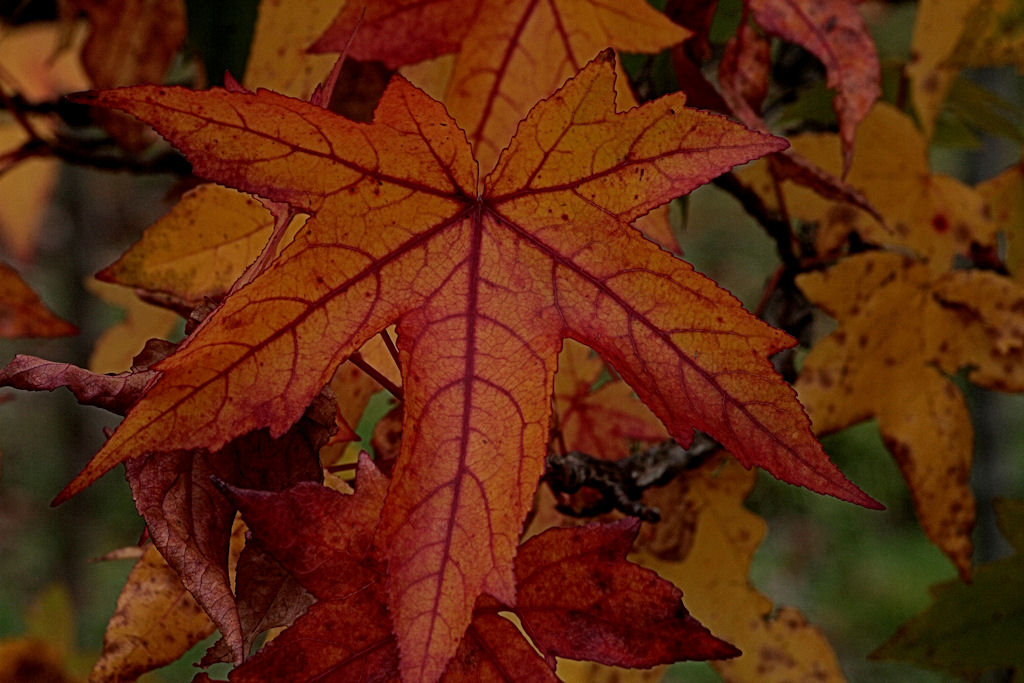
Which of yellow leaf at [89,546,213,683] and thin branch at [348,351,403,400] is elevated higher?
thin branch at [348,351,403,400]

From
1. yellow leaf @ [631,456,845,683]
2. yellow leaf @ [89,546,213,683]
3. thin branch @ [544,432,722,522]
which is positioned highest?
thin branch @ [544,432,722,522]

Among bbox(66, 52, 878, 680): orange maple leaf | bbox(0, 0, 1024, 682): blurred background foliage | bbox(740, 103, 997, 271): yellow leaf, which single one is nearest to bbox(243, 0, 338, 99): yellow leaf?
bbox(66, 52, 878, 680): orange maple leaf

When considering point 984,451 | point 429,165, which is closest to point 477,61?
point 429,165

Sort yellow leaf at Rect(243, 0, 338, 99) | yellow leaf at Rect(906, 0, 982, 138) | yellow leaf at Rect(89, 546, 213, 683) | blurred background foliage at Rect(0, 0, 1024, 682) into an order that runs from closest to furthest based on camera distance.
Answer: yellow leaf at Rect(89, 546, 213, 683), yellow leaf at Rect(243, 0, 338, 99), yellow leaf at Rect(906, 0, 982, 138), blurred background foliage at Rect(0, 0, 1024, 682)

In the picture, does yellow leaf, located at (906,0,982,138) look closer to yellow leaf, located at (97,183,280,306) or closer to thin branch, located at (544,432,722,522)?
thin branch, located at (544,432,722,522)

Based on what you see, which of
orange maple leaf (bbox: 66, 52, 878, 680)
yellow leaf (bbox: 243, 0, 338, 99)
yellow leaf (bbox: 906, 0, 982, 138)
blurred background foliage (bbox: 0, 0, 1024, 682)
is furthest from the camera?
blurred background foliage (bbox: 0, 0, 1024, 682)

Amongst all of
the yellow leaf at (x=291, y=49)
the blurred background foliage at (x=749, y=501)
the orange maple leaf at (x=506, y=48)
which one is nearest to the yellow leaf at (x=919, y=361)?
the orange maple leaf at (x=506, y=48)

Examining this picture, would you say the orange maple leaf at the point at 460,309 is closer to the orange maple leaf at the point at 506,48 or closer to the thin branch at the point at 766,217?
the orange maple leaf at the point at 506,48
